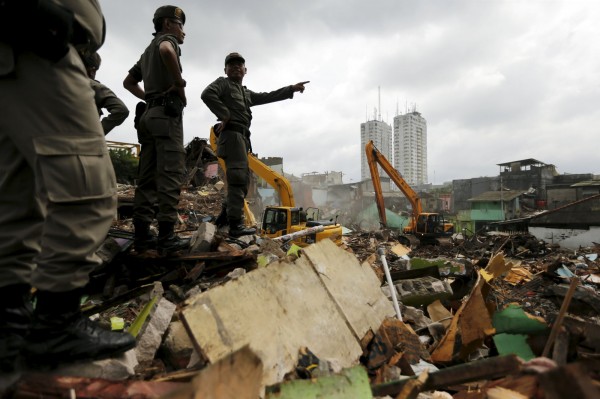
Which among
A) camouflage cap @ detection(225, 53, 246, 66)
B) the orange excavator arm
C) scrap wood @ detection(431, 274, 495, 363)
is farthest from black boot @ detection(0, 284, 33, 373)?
the orange excavator arm

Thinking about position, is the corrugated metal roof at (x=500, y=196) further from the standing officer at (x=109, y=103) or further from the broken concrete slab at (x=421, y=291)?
the standing officer at (x=109, y=103)

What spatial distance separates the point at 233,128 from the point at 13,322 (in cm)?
313

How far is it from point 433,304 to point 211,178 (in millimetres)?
20184

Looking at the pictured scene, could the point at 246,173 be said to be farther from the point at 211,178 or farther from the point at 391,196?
the point at 391,196

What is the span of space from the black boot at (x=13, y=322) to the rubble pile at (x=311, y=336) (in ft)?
0.27

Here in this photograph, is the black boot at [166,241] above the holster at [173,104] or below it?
below

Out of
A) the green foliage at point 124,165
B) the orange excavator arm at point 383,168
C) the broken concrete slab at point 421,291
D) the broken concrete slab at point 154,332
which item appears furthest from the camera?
the green foliage at point 124,165

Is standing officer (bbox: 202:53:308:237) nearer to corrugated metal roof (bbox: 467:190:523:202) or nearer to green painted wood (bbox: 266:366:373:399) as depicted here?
green painted wood (bbox: 266:366:373:399)

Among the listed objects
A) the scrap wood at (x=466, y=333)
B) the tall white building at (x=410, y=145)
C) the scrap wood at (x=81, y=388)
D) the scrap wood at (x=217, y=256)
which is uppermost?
the tall white building at (x=410, y=145)

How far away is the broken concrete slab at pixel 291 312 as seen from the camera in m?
1.40

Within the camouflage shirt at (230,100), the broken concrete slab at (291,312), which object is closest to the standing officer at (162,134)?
the camouflage shirt at (230,100)

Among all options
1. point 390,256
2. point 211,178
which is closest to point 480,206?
point 211,178

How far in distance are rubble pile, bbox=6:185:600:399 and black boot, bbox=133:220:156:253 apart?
0.09 meters

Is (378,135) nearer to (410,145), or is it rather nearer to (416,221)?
(410,145)
